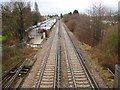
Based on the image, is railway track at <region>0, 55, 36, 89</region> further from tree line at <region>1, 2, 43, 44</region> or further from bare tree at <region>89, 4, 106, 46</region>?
bare tree at <region>89, 4, 106, 46</region>

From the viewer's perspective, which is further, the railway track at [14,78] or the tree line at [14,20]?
the tree line at [14,20]

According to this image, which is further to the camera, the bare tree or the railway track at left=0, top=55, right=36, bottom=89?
the bare tree

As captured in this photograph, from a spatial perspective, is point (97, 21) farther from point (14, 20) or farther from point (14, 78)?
point (14, 78)

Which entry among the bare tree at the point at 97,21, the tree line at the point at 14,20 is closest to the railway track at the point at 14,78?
the tree line at the point at 14,20

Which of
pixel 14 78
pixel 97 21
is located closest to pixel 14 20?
pixel 97 21

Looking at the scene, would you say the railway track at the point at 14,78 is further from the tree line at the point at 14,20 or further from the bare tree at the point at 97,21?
the bare tree at the point at 97,21

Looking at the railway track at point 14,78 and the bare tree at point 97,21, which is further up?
the bare tree at point 97,21

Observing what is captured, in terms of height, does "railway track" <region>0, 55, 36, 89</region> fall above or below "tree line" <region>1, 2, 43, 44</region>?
below

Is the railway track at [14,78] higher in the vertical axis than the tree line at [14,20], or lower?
lower

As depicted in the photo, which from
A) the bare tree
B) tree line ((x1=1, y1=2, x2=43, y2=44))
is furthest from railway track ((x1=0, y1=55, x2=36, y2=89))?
the bare tree

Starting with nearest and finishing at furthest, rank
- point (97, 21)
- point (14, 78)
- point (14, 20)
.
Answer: point (14, 78) → point (97, 21) → point (14, 20)

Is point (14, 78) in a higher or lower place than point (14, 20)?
lower

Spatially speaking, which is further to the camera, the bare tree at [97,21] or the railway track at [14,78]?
the bare tree at [97,21]

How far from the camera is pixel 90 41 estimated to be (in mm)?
19531
